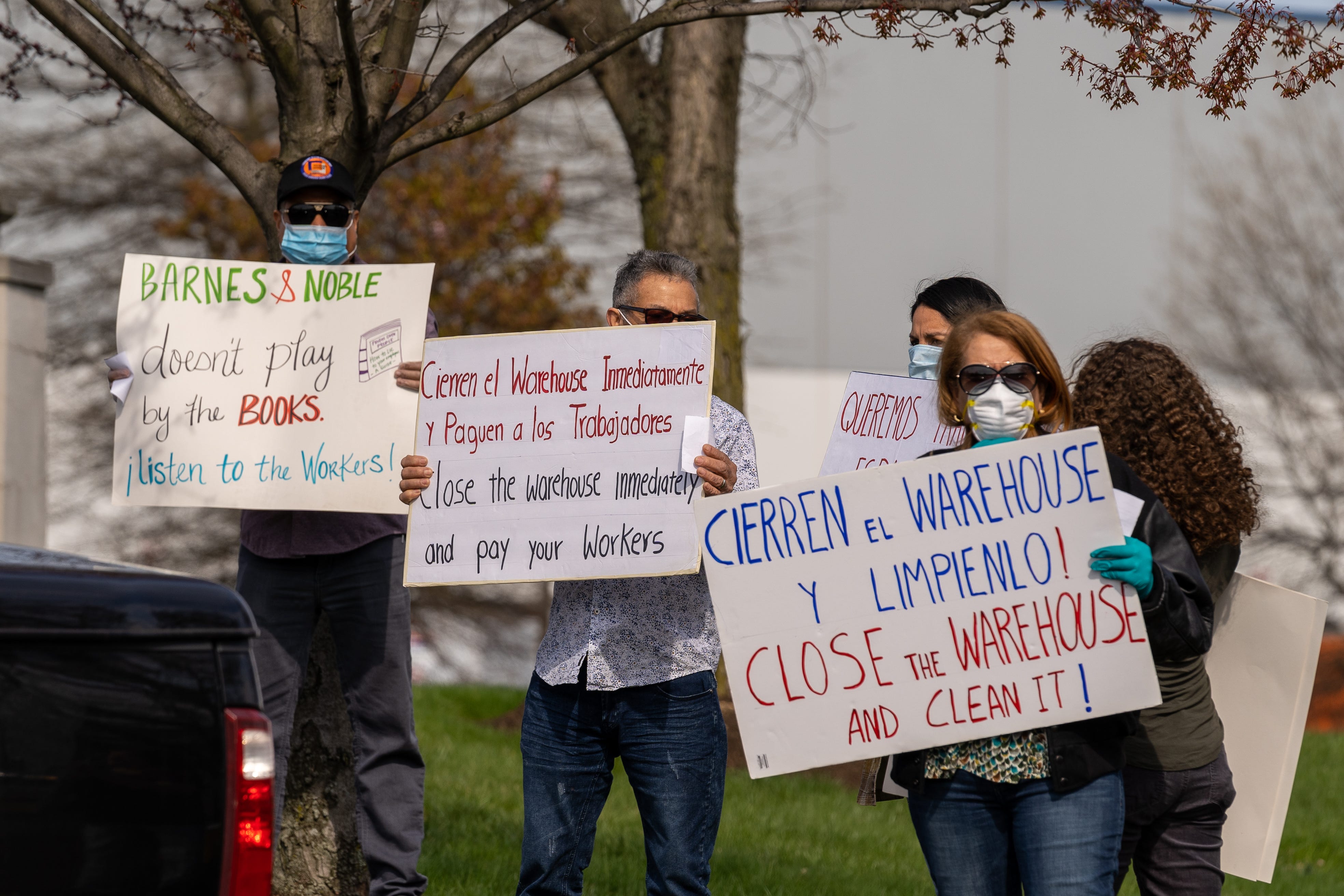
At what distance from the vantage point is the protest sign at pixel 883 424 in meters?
4.29

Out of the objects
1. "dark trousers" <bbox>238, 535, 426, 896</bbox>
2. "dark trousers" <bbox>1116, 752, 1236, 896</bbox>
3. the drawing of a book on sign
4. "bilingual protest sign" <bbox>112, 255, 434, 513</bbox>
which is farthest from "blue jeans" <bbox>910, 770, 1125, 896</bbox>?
the drawing of a book on sign

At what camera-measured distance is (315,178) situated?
14.5 feet

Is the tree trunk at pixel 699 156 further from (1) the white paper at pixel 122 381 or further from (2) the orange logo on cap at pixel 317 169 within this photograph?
(1) the white paper at pixel 122 381

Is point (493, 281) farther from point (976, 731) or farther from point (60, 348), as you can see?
point (976, 731)

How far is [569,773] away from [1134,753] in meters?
1.32

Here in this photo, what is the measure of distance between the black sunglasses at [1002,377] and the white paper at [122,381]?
2.69 m

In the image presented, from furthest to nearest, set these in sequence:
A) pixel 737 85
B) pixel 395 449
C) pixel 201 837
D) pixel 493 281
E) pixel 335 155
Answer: pixel 493 281 < pixel 737 85 < pixel 335 155 < pixel 395 449 < pixel 201 837

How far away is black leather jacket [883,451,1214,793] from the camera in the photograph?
9.57ft

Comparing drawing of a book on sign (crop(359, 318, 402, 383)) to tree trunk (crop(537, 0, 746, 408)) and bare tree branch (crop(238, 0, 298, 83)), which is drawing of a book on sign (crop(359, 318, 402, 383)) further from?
tree trunk (crop(537, 0, 746, 408))

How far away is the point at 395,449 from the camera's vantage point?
4.30 meters

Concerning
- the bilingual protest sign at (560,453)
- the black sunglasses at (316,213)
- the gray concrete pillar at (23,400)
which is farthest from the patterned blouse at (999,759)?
the gray concrete pillar at (23,400)

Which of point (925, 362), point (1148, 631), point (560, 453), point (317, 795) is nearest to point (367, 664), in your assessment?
point (317, 795)

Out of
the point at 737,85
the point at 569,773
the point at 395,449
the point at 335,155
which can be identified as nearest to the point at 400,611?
the point at 395,449

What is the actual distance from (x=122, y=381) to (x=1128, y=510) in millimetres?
3052
